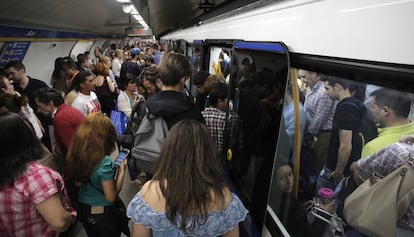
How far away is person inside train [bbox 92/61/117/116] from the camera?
4785 millimetres

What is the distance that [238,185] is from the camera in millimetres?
2602

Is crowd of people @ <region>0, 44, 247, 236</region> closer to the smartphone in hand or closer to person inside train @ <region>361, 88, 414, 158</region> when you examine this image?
the smartphone in hand

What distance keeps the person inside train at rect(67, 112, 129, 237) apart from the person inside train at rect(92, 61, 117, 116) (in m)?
2.80

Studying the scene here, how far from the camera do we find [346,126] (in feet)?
4.02

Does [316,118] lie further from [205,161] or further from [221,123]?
[221,123]

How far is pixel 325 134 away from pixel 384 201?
47cm

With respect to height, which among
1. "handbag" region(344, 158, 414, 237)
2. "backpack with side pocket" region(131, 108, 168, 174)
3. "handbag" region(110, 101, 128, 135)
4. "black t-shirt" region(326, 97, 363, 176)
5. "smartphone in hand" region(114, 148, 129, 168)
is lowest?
"handbag" region(110, 101, 128, 135)

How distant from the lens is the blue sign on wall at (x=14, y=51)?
256 inches

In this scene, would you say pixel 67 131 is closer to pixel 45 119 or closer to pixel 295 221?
pixel 45 119

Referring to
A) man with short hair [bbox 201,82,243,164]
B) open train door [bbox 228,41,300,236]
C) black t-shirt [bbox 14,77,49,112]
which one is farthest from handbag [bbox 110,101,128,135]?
open train door [bbox 228,41,300,236]

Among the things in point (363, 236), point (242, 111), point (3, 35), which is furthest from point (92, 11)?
point (363, 236)

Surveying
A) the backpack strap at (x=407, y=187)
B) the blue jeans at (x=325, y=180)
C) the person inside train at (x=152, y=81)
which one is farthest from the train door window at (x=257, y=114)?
the person inside train at (x=152, y=81)

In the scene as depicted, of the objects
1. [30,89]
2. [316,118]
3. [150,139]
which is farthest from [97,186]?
[30,89]

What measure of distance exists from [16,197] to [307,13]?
174 cm
